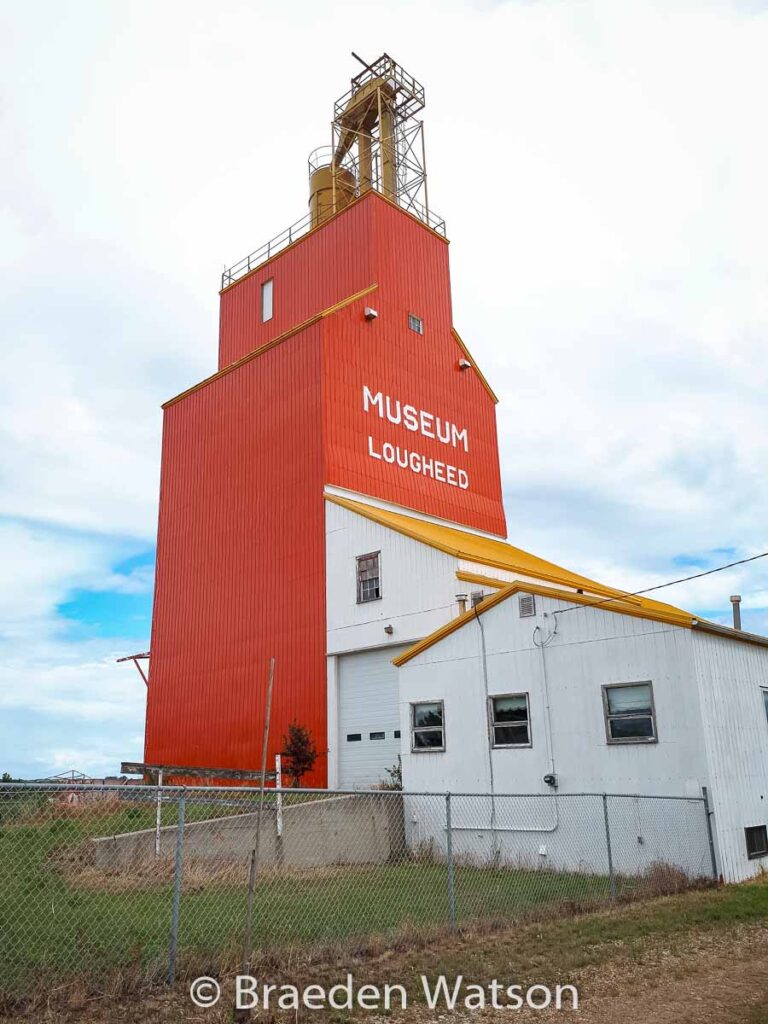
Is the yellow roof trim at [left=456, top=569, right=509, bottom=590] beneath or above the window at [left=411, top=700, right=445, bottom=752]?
above

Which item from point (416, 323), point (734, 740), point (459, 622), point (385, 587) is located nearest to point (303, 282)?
point (416, 323)

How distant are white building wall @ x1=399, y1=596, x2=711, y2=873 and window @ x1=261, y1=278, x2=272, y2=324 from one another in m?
19.0

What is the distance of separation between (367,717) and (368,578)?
384 cm

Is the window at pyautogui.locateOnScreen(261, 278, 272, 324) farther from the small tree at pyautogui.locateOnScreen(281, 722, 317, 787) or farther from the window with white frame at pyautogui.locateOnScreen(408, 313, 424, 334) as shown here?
the small tree at pyautogui.locateOnScreen(281, 722, 317, 787)

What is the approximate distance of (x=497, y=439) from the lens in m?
34.6

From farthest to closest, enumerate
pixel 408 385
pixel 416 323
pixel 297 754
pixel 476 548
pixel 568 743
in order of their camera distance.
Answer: pixel 416 323 < pixel 408 385 < pixel 476 548 < pixel 297 754 < pixel 568 743

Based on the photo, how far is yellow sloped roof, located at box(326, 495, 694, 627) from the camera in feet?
74.4

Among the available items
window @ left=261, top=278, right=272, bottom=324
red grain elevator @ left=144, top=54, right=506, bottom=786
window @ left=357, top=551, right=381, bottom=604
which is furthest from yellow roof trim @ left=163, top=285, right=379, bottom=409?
window @ left=357, top=551, right=381, bottom=604

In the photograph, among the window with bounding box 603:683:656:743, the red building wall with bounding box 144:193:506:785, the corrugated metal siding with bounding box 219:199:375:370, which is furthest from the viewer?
the corrugated metal siding with bounding box 219:199:375:370

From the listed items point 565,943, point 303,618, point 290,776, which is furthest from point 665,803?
point 303,618

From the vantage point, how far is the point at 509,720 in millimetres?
17547

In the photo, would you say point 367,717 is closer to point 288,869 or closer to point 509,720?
point 509,720

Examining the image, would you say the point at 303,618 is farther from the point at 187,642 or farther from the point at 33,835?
the point at 33,835

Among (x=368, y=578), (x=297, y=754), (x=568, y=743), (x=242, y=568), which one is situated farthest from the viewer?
(x=242, y=568)
